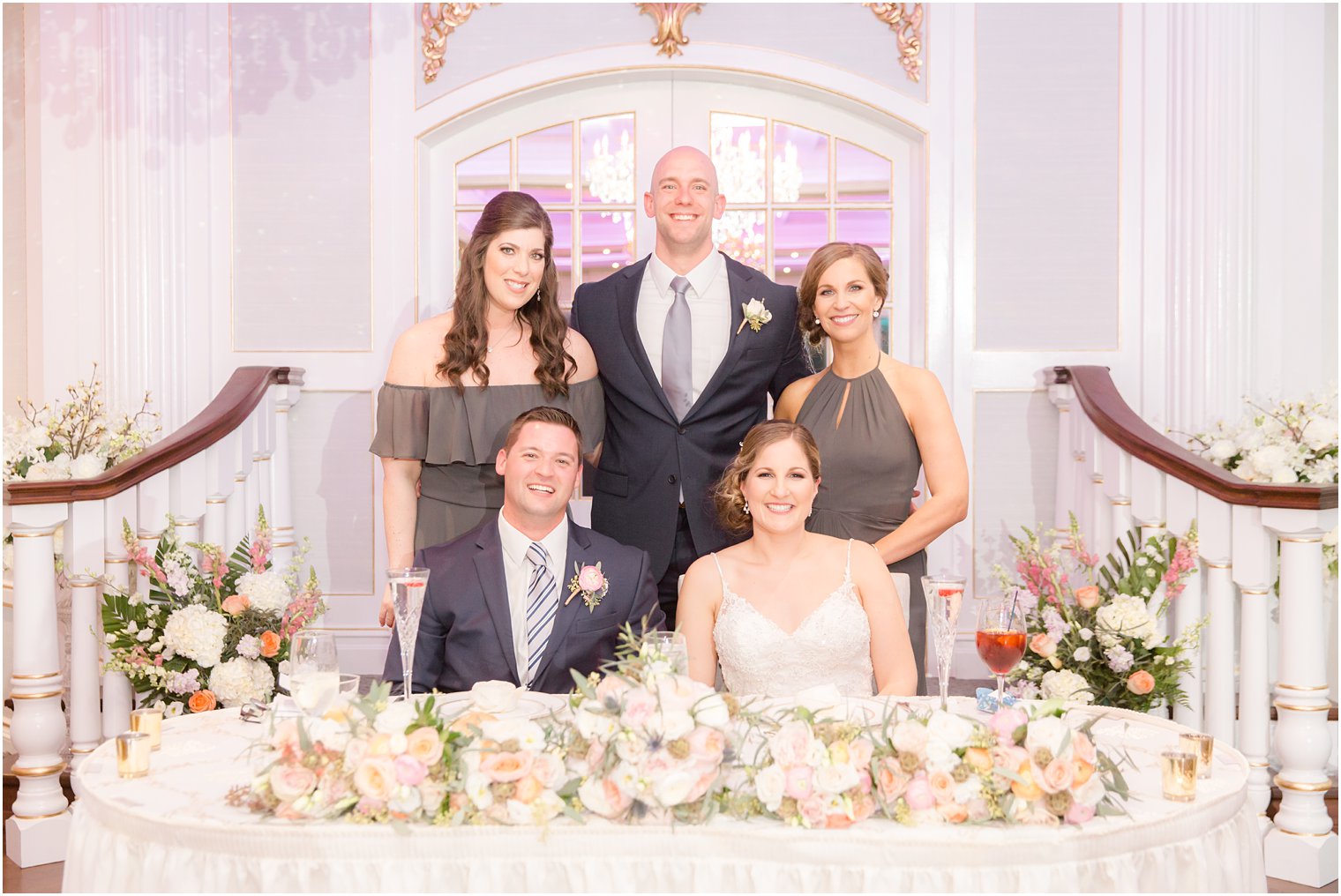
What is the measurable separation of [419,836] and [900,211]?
372 cm

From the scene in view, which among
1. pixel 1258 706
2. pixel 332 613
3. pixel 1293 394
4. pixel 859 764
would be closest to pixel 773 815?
pixel 859 764

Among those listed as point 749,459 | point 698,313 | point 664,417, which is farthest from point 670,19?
point 749,459

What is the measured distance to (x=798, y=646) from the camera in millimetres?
2451

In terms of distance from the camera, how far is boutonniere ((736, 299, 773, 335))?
3.10 m

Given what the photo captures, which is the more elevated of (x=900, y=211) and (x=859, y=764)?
(x=900, y=211)

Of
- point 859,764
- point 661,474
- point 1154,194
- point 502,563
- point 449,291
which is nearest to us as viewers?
point 859,764

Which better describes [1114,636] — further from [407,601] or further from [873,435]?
[407,601]

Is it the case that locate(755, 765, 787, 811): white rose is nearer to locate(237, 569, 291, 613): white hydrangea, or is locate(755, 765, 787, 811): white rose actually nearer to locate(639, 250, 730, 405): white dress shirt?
locate(639, 250, 730, 405): white dress shirt

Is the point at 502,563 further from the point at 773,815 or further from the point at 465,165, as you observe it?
the point at 465,165

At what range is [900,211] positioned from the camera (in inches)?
185

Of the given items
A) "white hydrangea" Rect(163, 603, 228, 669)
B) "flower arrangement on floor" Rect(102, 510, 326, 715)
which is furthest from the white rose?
"white hydrangea" Rect(163, 603, 228, 669)

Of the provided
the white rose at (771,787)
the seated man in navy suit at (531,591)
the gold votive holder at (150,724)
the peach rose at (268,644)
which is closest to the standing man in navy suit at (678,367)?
the seated man in navy suit at (531,591)

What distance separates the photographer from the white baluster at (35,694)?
307 cm

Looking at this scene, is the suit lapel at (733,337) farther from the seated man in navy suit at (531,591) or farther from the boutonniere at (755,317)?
the seated man in navy suit at (531,591)
